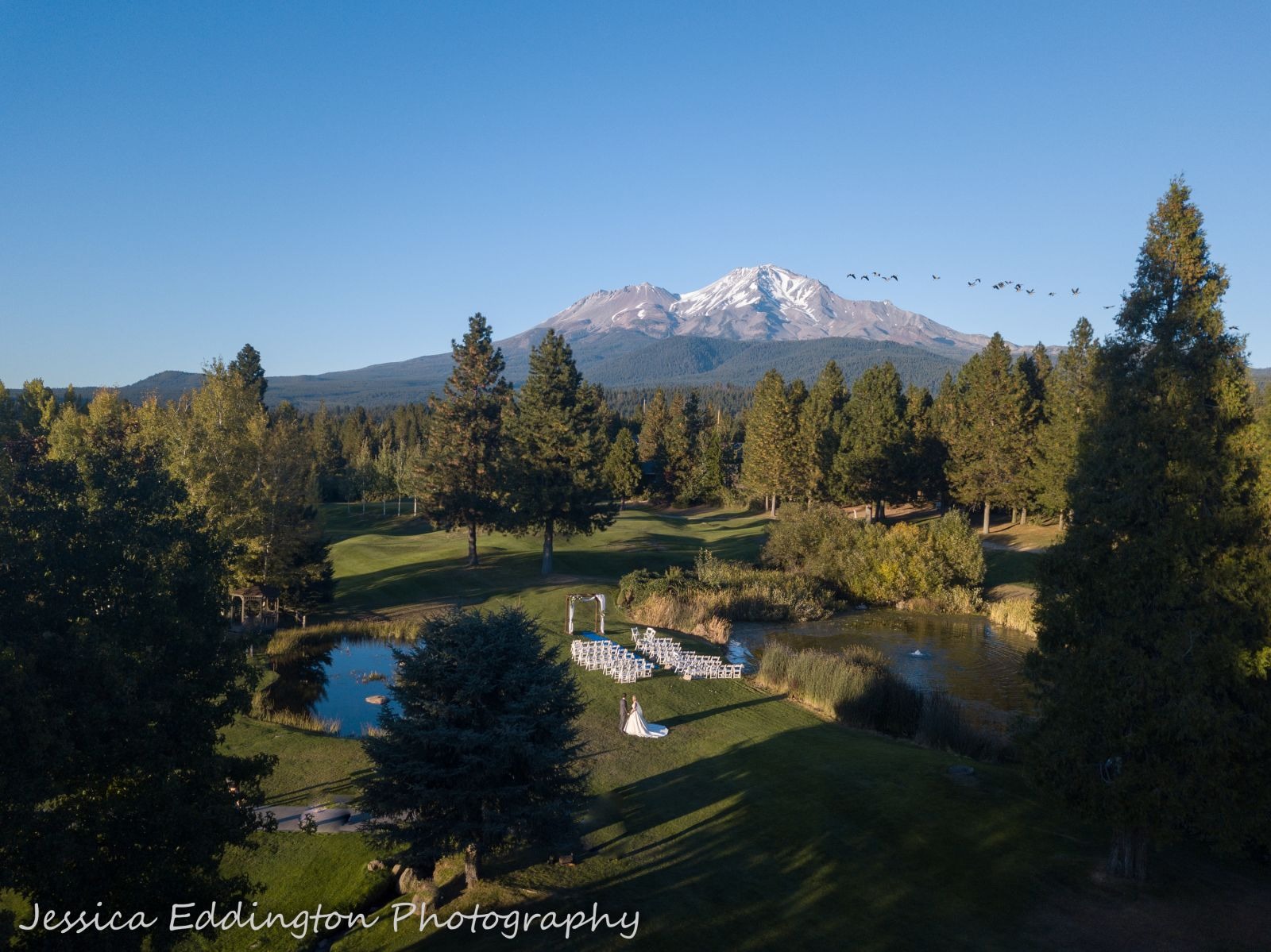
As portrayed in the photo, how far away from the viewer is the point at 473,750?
37.2 feet

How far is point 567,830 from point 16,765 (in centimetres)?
685

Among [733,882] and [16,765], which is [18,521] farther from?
[733,882]

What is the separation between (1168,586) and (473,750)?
9852 mm

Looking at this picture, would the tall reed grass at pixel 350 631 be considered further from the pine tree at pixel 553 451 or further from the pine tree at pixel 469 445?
the pine tree at pixel 469 445

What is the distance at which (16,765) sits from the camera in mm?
8336

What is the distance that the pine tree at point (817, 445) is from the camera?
6178cm

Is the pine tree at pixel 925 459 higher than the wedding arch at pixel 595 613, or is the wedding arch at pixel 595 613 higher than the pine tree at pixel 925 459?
the pine tree at pixel 925 459

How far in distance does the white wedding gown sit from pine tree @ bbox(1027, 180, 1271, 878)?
28.4ft

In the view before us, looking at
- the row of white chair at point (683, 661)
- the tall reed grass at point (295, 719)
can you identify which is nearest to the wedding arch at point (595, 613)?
the row of white chair at point (683, 661)

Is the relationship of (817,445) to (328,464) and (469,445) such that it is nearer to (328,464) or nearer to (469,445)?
(469,445)

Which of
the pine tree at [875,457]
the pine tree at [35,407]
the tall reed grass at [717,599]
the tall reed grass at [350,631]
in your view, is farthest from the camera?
the pine tree at [875,457]

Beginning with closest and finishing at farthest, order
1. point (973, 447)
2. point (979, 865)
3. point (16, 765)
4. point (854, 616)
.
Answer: point (16, 765), point (979, 865), point (854, 616), point (973, 447)

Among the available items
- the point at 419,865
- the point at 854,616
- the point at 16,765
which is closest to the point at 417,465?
the point at 854,616

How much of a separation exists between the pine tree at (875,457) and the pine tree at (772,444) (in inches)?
202
